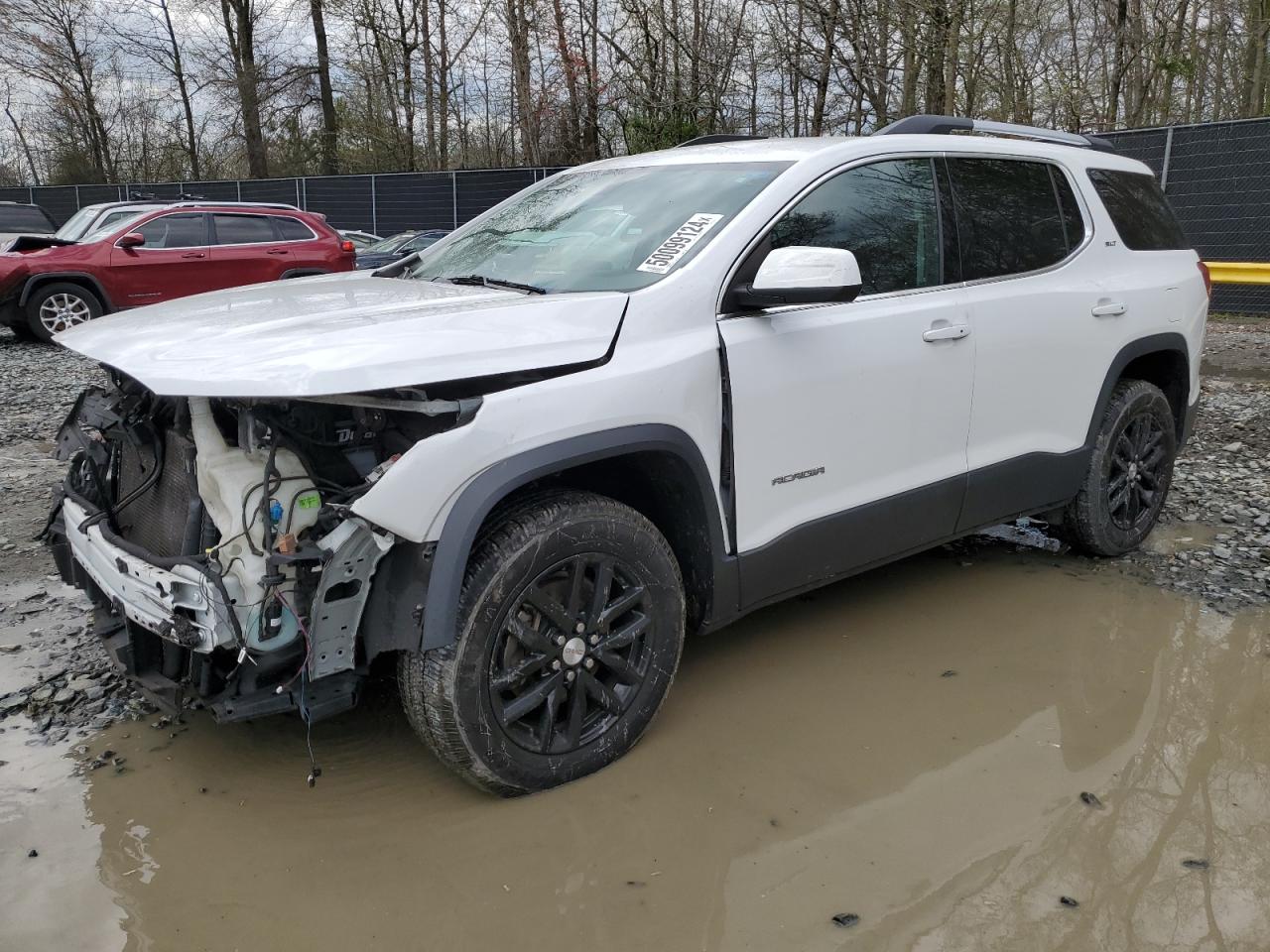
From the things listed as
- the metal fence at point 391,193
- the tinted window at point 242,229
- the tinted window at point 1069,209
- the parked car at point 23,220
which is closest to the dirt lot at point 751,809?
the tinted window at point 1069,209

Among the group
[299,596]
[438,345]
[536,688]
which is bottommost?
[536,688]

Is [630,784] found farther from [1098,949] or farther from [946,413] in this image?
[946,413]

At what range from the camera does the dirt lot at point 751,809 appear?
2.46 meters

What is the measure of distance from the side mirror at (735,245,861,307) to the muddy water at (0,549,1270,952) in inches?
54.7

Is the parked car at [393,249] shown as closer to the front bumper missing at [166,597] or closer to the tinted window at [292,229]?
the tinted window at [292,229]

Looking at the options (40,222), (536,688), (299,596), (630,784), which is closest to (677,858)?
(630,784)

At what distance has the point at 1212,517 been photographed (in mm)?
5383

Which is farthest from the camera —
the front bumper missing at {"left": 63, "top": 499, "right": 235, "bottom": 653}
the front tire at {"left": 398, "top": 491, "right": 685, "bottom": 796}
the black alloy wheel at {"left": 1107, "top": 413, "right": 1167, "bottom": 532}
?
the black alloy wheel at {"left": 1107, "top": 413, "right": 1167, "bottom": 532}

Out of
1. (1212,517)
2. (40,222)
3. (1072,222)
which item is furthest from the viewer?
(40,222)

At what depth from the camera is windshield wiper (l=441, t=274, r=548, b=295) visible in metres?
3.26

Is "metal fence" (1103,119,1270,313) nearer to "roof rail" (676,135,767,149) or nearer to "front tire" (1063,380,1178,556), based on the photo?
"front tire" (1063,380,1178,556)

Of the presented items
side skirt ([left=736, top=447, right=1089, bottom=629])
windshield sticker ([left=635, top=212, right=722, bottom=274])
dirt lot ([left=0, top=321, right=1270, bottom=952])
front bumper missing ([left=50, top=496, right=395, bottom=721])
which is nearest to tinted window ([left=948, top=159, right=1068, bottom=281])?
side skirt ([left=736, top=447, right=1089, bottom=629])

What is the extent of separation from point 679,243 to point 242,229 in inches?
428

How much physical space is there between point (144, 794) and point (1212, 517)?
16.6ft
